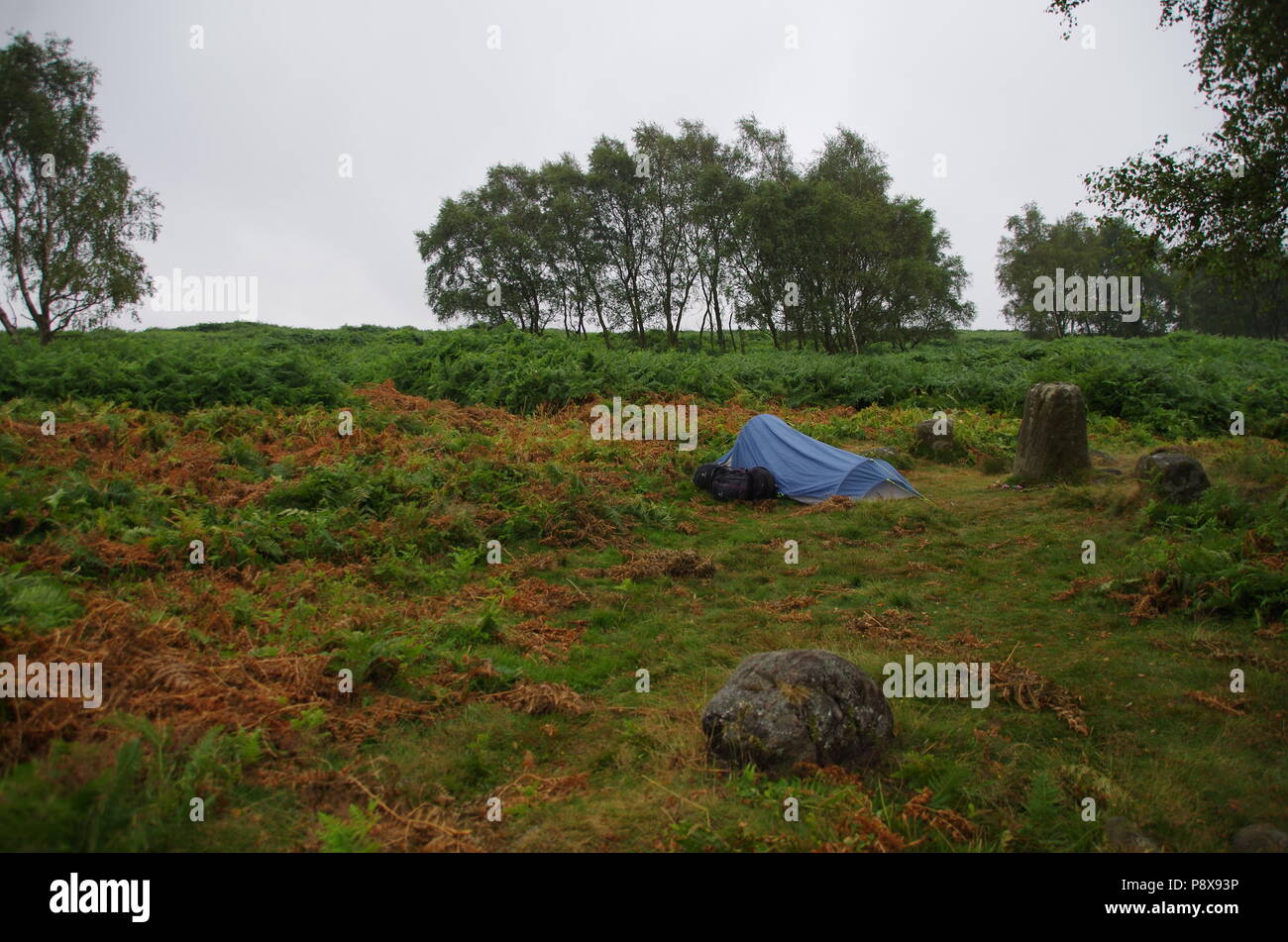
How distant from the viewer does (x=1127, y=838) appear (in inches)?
170

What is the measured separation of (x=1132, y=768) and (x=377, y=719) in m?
5.38

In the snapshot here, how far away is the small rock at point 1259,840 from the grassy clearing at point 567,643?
0.14 metres

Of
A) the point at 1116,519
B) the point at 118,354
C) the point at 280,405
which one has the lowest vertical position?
the point at 1116,519

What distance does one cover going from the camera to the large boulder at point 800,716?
5.03 m

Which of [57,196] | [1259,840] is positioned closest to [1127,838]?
[1259,840]

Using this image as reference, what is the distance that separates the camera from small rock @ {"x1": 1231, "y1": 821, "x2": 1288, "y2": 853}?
414cm

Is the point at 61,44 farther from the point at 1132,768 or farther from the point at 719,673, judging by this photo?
the point at 1132,768

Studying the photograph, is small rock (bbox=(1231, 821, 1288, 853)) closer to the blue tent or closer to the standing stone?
the blue tent

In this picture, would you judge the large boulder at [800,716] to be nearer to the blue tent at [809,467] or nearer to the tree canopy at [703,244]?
the blue tent at [809,467]

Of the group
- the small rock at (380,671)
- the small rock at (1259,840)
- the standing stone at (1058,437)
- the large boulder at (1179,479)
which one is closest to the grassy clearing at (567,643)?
the small rock at (380,671)

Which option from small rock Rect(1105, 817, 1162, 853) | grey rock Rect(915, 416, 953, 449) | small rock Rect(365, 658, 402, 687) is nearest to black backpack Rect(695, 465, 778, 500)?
grey rock Rect(915, 416, 953, 449)

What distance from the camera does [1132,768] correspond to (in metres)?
5.13

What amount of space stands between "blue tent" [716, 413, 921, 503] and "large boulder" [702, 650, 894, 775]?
28.2ft
